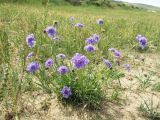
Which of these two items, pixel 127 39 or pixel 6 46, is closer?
pixel 6 46

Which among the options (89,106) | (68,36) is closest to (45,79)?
(89,106)

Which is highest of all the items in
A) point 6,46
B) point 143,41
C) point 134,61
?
point 143,41

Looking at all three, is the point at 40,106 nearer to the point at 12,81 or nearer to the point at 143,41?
the point at 12,81

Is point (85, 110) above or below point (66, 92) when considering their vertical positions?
below

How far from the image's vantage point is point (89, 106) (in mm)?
3506

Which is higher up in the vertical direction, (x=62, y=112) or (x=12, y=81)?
(x=12, y=81)

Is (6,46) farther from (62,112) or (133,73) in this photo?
(133,73)

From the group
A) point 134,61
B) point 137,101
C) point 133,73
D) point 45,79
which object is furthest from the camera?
point 134,61

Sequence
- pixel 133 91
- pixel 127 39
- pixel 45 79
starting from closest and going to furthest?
pixel 45 79 → pixel 133 91 → pixel 127 39

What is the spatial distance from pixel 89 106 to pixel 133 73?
1.63m

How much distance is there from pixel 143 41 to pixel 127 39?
9.96 feet

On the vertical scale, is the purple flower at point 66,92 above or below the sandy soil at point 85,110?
above

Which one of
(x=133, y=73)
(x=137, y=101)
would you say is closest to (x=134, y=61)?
(x=133, y=73)

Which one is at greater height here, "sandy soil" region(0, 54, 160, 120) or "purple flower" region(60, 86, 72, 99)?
"purple flower" region(60, 86, 72, 99)
